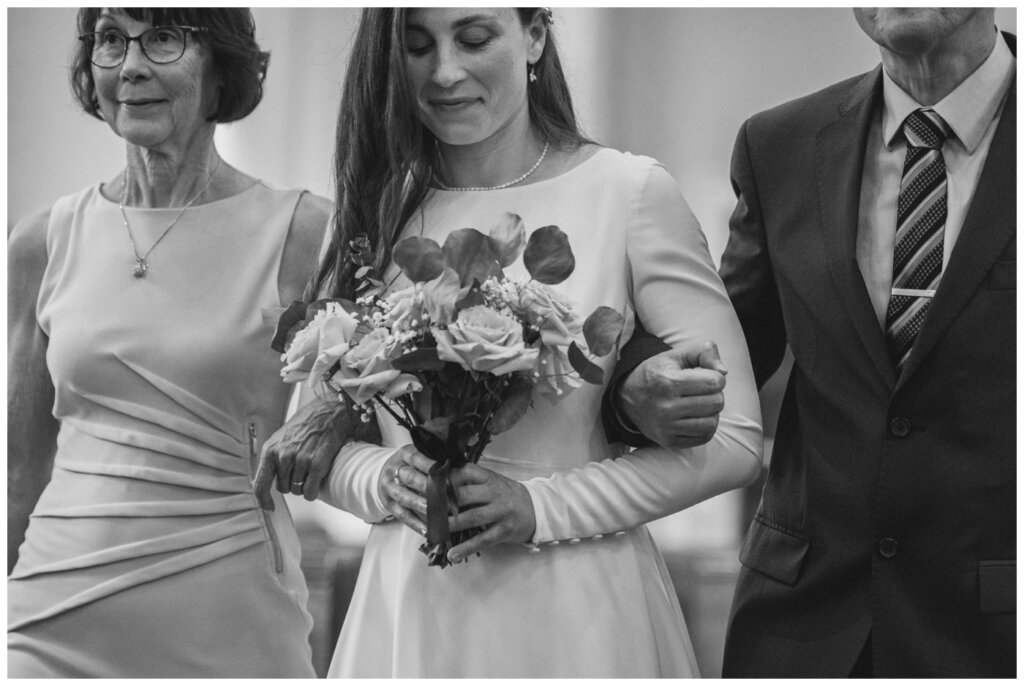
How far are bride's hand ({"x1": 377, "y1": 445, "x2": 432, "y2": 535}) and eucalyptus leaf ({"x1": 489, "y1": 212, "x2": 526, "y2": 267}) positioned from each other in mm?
372

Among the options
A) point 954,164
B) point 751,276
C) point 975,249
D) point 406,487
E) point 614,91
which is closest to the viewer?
point 406,487

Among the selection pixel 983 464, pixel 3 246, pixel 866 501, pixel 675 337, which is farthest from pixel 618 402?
pixel 3 246

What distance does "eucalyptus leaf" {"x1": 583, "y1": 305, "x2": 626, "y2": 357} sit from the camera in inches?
86.7

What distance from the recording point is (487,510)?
2.24 metres

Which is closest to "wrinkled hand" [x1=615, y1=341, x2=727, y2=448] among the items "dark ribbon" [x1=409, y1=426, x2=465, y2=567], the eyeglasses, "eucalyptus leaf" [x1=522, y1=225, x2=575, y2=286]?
"eucalyptus leaf" [x1=522, y1=225, x2=575, y2=286]

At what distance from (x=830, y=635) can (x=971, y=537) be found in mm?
319

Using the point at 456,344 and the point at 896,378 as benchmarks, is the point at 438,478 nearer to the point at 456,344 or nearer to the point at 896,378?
the point at 456,344

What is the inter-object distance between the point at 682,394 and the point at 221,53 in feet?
4.61

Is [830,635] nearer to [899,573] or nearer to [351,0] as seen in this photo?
[899,573]

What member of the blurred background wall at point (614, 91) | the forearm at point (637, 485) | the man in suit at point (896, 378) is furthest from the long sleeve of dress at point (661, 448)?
the blurred background wall at point (614, 91)

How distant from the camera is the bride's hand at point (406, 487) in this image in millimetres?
2258

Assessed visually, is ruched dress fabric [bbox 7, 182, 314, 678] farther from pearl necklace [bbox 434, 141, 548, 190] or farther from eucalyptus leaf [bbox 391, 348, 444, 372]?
eucalyptus leaf [bbox 391, 348, 444, 372]

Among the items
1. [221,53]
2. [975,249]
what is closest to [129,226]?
[221,53]

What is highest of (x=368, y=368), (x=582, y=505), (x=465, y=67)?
(x=465, y=67)
